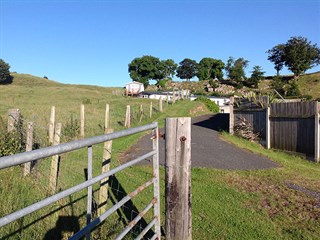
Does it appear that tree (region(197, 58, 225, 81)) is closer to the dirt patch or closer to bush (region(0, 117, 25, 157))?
the dirt patch

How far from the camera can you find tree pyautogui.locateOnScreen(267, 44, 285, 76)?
74069mm

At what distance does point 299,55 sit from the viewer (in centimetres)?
6900

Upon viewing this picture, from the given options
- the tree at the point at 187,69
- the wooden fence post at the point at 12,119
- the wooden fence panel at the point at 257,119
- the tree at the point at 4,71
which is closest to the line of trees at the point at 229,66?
the tree at the point at 187,69

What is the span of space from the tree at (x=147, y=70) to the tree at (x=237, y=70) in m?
28.2

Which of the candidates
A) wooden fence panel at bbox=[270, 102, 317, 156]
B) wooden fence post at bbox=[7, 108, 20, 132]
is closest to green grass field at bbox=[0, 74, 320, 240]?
wooden fence post at bbox=[7, 108, 20, 132]

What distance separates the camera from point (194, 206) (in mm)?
5922

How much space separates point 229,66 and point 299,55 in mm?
19818

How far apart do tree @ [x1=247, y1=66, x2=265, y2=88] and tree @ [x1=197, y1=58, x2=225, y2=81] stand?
22.3 m

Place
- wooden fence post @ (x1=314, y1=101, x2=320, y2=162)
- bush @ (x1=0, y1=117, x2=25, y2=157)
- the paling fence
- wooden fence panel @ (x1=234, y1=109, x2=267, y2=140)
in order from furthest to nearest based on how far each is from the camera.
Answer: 1. wooden fence panel @ (x1=234, y1=109, x2=267, y2=140)
2. the paling fence
3. wooden fence post @ (x1=314, y1=101, x2=320, y2=162)
4. bush @ (x1=0, y1=117, x2=25, y2=157)

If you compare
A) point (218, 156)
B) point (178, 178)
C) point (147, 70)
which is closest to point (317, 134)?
point (218, 156)

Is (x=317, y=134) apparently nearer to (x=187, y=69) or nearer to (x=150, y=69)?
(x=150, y=69)

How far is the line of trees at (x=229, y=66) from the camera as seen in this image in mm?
69812

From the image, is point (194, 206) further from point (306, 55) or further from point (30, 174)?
point (306, 55)

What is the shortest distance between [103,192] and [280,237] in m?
2.77
